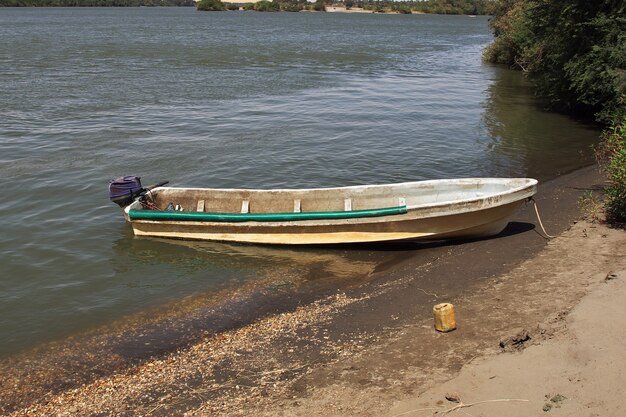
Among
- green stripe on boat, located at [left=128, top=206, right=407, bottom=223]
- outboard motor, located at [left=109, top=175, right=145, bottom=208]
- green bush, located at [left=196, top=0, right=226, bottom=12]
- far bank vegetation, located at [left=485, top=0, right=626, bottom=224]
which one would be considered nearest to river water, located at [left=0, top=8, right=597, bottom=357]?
green stripe on boat, located at [left=128, top=206, right=407, bottom=223]

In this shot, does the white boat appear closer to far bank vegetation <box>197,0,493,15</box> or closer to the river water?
the river water

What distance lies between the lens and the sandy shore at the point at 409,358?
630 cm

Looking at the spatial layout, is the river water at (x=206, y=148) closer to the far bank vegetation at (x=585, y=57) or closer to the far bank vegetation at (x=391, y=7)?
the far bank vegetation at (x=585, y=57)

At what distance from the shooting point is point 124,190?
12.2 m

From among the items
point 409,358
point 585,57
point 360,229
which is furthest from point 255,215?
point 585,57

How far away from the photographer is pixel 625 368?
20.9ft

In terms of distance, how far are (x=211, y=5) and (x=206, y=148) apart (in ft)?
374

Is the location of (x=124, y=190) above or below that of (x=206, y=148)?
above

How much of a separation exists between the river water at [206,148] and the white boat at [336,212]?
0.34m

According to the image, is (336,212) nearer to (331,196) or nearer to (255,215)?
(331,196)

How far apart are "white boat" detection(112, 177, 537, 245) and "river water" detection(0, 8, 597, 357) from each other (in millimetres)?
339

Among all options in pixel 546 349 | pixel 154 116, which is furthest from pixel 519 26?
pixel 546 349

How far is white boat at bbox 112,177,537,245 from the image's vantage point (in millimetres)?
10625

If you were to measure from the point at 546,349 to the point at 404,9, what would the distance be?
13187 cm
